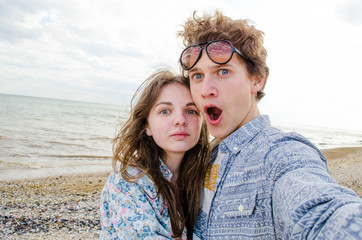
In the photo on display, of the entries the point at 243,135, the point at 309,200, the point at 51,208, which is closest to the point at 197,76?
the point at 243,135

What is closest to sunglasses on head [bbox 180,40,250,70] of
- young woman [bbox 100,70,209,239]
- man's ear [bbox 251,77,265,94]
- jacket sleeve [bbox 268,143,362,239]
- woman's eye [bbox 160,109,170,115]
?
man's ear [bbox 251,77,265,94]

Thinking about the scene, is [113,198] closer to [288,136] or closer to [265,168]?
[265,168]

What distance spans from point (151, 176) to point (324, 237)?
1712 mm

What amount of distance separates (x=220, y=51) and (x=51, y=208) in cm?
560

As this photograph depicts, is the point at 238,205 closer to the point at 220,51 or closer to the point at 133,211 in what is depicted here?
the point at 133,211

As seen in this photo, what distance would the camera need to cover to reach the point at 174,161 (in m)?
2.85

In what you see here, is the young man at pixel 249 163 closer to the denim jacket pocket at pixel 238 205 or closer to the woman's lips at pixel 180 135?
the denim jacket pocket at pixel 238 205

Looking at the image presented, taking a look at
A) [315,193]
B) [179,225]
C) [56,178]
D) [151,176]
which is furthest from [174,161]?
[56,178]

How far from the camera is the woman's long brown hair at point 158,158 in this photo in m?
2.31

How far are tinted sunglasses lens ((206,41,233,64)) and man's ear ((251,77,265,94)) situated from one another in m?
0.38

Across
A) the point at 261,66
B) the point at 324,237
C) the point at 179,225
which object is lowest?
the point at 179,225

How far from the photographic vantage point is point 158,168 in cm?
257

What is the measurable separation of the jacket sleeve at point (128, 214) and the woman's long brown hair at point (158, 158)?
0.12 metres

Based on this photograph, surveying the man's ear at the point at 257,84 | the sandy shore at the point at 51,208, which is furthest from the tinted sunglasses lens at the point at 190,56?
the sandy shore at the point at 51,208
